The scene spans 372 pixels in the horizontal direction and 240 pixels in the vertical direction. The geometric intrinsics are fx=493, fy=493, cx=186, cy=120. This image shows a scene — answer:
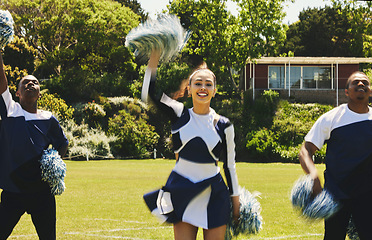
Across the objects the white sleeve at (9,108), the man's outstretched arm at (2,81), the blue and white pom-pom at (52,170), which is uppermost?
the man's outstretched arm at (2,81)

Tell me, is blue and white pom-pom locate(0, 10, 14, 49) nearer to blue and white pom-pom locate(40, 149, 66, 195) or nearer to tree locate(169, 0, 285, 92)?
blue and white pom-pom locate(40, 149, 66, 195)

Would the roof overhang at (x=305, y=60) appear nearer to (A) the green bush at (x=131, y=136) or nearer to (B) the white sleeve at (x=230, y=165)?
(A) the green bush at (x=131, y=136)

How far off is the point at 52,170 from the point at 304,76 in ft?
140

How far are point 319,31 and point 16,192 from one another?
56344 mm

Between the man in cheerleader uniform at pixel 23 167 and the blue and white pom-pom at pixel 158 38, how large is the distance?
59.9 inches

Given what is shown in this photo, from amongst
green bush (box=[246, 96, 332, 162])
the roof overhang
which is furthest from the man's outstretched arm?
the roof overhang

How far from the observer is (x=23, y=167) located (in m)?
5.47

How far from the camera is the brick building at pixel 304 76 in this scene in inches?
1729

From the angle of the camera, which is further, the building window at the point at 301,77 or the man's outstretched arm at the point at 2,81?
the building window at the point at 301,77

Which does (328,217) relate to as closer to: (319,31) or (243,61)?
(243,61)

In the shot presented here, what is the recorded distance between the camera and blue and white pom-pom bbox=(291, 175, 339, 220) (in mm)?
4836

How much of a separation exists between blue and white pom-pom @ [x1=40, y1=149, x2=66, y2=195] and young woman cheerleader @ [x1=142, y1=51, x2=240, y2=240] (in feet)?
4.35

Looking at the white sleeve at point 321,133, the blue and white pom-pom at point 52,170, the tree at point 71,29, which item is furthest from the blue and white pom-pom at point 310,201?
the tree at point 71,29

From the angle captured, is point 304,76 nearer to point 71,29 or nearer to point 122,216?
point 71,29
